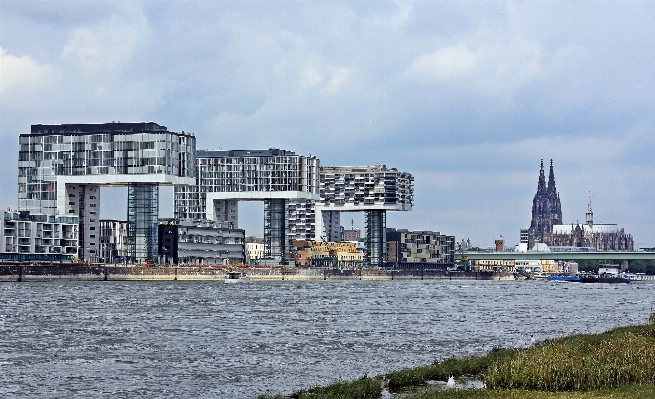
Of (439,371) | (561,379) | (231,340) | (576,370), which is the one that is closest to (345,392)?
(439,371)

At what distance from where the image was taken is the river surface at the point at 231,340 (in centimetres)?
4597

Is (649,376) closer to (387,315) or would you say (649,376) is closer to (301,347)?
(301,347)

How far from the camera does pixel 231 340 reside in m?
65.5

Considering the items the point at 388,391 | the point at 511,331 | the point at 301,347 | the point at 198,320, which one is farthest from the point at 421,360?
the point at 198,320

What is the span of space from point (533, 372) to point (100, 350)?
29186 mm

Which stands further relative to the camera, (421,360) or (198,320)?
(198,320)

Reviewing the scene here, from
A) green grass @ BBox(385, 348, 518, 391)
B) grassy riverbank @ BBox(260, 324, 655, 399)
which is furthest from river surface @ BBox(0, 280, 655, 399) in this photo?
grassy riverbank @ BBox(260, 324, 655, 399)

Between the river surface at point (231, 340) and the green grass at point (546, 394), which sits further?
the river surface at point (231, 340)

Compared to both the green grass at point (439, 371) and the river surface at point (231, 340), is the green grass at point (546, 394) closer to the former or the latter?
the green grass at point (439, 371)

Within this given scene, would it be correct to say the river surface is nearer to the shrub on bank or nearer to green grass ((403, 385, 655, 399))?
green grass ((403, 385, 655, 399))

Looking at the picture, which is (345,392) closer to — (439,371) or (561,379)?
(439,371)

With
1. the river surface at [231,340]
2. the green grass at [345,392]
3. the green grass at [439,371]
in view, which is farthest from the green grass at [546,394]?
the river surface at [231,340]

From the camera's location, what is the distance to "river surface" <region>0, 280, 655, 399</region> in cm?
4597

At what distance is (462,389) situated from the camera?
38.1 metres
